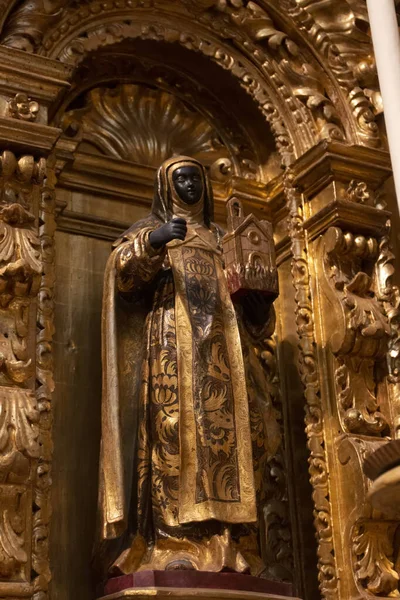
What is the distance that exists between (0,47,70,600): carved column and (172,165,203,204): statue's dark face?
477mm

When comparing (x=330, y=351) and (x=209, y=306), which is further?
(x=330, y=351)

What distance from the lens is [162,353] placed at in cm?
368

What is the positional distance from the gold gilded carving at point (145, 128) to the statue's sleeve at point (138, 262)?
2.96 feet

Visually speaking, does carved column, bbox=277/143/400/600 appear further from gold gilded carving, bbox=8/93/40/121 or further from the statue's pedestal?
gold gilded carving, bbox=8/93/40/121

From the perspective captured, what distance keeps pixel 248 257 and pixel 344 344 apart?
1.82 ft

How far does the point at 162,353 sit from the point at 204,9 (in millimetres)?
1746

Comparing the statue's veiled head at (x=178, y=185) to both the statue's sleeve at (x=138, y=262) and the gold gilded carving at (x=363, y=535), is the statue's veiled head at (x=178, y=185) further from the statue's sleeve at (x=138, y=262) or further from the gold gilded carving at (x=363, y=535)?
the gold gilded carving at (x=363, y=535)

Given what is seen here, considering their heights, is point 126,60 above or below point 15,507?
above

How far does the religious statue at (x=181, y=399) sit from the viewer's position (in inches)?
136

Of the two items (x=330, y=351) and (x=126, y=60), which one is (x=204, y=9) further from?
(x=330, y=351)

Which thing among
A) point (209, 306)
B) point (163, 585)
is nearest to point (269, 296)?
point (209, 306)

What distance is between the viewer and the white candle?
2623 mm

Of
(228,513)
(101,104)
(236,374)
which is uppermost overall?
(101,104)

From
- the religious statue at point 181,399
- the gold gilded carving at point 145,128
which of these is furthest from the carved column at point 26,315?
the gold gilded carving at point 145,128
